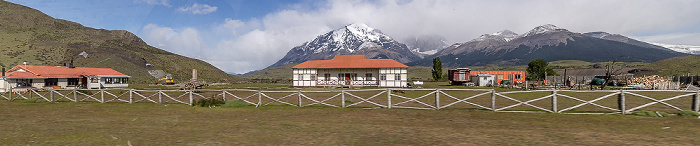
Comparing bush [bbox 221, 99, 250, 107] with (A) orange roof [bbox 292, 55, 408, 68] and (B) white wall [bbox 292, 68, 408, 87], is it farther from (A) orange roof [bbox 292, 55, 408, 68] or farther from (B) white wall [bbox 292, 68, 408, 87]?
(B) white wall [bbox 292, 68, 408, 87]

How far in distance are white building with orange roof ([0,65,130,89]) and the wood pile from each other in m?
68.2

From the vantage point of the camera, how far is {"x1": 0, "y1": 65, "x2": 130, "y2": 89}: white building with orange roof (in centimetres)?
3731

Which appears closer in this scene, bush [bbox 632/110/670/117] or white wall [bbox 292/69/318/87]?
bush [bbox 632/110/670/117]

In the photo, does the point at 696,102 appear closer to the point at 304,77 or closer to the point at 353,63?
the point at 353,63

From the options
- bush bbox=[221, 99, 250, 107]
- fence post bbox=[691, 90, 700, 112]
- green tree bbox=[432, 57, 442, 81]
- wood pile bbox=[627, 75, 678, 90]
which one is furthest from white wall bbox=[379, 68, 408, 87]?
green tree bbox=[432, 57, 442, 81]

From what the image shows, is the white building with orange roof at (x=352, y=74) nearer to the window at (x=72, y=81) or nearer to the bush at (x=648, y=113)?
the window at (x=72, y=81)

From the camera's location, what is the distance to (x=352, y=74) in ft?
163

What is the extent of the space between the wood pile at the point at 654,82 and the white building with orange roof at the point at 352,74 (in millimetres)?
27803

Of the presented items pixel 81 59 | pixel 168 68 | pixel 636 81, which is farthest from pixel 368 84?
pixel 81 59

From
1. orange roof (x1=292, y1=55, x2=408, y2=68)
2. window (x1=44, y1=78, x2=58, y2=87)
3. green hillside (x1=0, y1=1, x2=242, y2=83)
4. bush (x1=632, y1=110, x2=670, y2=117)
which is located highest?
green hillside (x1=0, y1=1, x2=242, y2=83)

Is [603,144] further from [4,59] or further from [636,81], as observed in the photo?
[4,59]

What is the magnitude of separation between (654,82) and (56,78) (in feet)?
234

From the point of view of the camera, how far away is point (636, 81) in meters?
41.1

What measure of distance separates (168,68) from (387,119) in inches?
4024
